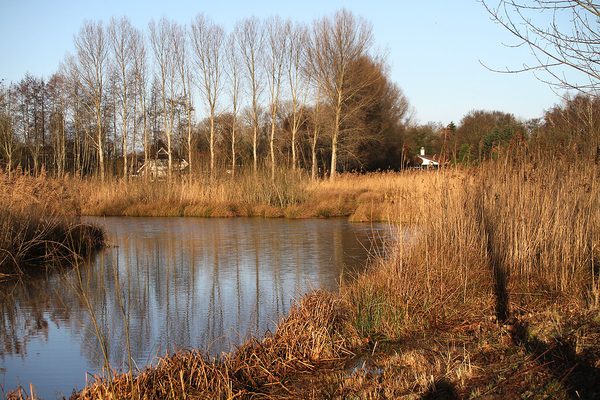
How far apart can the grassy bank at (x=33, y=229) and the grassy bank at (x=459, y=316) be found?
477 cm

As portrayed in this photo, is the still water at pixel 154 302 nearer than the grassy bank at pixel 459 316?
No

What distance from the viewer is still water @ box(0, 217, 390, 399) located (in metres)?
4.32

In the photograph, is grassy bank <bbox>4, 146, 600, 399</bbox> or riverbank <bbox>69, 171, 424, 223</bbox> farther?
riverbank <bbox>69, 171, 424, 223</bbox>

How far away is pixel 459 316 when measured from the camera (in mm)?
4797

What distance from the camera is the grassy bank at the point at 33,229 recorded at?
818 cm

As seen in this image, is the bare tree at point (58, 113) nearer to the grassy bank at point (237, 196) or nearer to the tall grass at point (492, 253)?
the grassy bank at point (237, 196)

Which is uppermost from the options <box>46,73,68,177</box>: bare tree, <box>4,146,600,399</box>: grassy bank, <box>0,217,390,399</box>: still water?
<box>46,73,68,177</box>: bare tree

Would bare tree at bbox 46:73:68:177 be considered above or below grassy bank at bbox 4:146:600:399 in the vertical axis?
above

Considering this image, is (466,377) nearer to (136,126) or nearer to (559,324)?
(559,324)

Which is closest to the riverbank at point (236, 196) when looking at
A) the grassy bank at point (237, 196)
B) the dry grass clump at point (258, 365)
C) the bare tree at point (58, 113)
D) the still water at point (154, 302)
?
the grassy bank at point (237, 196)

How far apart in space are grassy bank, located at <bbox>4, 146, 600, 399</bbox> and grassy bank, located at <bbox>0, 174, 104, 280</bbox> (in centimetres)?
477

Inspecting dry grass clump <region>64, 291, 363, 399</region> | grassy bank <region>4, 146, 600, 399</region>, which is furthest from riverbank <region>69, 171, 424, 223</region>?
dry grass clump <region>64, 291, 363, 399</region>

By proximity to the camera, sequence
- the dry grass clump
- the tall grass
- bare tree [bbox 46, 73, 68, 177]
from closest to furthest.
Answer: the dry grass clump, the tall grass, bare tree [bbox 46, 73, 68, 177]

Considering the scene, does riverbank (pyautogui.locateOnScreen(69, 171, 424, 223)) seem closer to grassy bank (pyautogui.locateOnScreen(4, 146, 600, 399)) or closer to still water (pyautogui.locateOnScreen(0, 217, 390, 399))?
still water (pyautogui.locateOnScreen(0, 217, 390, 399))
